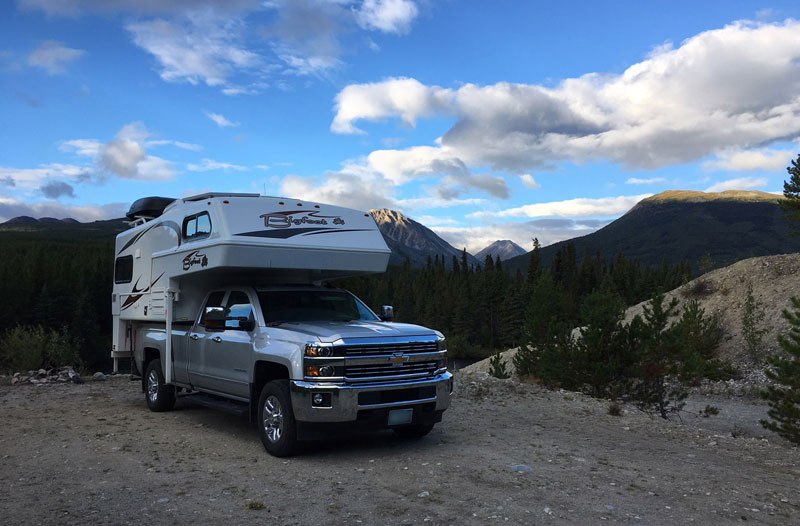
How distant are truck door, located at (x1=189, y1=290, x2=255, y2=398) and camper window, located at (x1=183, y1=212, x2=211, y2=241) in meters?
1.05

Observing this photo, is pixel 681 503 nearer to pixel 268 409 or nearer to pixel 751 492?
pixel 751 492

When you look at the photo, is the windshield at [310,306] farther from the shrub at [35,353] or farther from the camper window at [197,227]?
the shrub at [35,353]

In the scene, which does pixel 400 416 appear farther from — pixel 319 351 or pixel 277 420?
pixel 277 420

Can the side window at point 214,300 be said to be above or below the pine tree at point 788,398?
above

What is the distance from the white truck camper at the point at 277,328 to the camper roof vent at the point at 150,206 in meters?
0.33

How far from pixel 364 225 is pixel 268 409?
139 inches

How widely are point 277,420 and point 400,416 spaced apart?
159 centimetres

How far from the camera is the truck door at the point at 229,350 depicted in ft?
27.9

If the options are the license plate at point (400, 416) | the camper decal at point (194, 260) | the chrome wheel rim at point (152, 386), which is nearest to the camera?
the license plate at point (400, 416)

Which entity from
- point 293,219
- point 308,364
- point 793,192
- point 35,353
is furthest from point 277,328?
point 793,192

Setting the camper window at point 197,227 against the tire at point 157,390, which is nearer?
the camper window at point 197,227

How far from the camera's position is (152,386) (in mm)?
11305

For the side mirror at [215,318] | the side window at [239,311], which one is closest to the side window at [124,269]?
the side mirror at [215,318]

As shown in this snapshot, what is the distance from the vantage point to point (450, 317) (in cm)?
9456
